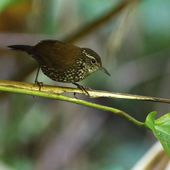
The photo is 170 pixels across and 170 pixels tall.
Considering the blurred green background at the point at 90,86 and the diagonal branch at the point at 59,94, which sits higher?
the diagonal branch at the point at 59,94

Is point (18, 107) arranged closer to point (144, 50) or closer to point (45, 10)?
point (45, 10)

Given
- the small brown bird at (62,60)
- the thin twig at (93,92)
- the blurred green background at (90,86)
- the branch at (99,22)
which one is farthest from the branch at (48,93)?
the blurred green background at (90,86)

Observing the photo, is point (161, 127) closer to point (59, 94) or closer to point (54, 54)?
point (59, 94)

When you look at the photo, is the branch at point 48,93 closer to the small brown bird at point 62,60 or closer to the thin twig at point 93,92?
the thin twig at point 93,92

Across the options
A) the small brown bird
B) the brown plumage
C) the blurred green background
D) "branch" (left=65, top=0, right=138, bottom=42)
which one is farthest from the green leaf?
the blurred green background

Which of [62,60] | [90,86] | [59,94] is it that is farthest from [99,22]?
[90,86]

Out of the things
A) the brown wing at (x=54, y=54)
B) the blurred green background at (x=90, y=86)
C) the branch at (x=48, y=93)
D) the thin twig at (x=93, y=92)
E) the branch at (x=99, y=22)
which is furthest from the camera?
the blurred green background at (x=90, y=86)

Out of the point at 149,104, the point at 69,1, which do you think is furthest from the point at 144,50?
the point at 69,1

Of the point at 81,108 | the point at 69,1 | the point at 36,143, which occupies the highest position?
the point at 69,1

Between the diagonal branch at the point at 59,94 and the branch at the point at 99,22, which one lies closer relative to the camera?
the diagonal branch at the point at 59,94
